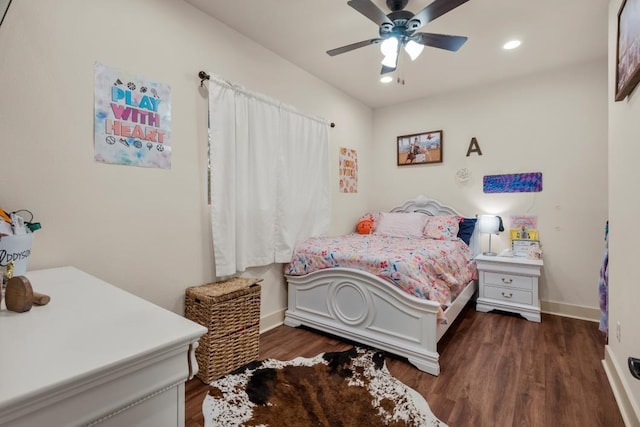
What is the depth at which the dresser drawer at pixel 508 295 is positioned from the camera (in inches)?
121

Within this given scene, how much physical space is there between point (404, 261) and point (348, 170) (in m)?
1.95

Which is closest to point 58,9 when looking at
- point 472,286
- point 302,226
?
point 302,226

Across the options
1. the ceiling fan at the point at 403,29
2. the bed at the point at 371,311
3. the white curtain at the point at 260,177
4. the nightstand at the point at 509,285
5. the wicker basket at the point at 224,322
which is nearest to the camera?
the ceiling fan at the point at 403,29

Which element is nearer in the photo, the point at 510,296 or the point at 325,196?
the point at 510,296

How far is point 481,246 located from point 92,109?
12.7 feet

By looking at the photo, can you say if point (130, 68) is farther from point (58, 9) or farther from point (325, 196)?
point (325, 196)

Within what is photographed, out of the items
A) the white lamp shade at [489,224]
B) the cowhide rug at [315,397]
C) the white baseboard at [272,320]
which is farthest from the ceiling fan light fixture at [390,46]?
the white baseboard at [272,320]

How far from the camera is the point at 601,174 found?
3035 mm

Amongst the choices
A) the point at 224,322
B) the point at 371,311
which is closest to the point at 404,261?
the point at 371,311

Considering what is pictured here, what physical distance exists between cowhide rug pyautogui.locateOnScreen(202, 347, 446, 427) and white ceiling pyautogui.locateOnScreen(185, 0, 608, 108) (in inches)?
102

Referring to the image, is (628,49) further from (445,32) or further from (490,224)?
(490,224)

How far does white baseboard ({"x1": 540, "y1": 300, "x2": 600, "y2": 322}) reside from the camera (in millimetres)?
3059

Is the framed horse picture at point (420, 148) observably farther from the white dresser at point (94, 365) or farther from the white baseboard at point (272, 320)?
the white dresser at point (94, 365)

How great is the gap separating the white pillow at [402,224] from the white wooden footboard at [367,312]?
1.40 m
